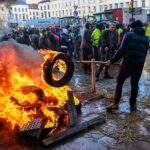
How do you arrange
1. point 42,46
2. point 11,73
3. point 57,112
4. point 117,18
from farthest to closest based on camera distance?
point 117,18 < point 42,46 < point 11,73 < point 57,112

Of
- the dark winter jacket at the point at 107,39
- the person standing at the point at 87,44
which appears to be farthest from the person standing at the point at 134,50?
the person standing at the point at 87,44

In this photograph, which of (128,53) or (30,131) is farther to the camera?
(128,53)

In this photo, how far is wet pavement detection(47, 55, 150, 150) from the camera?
549 centimetres

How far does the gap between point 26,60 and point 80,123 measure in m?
2.05

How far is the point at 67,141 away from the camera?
18.7ft

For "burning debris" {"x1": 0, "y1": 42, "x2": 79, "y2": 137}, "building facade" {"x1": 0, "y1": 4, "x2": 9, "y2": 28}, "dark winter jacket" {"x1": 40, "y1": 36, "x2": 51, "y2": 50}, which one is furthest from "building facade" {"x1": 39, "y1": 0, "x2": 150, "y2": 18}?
"burning debris" {"x1": 0, "y1": 42, "x2": 79, "y2": 137}

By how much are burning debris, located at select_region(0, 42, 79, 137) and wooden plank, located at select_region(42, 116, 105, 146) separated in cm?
33

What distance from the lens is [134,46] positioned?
6691 millimetres

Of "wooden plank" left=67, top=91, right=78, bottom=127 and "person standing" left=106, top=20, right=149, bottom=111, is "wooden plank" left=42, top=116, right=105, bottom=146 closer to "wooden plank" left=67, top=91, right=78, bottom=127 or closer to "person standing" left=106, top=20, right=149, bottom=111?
"wooden plank" left=67, top=91, right=78, bottom=127

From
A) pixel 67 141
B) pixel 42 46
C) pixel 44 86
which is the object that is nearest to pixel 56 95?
pixel 44 86

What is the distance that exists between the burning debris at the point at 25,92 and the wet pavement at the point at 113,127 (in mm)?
646

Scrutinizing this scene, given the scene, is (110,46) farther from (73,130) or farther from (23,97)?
(73,130)

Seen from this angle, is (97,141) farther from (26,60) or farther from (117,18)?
(117,18)

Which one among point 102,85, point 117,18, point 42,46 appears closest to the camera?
point 102,85
